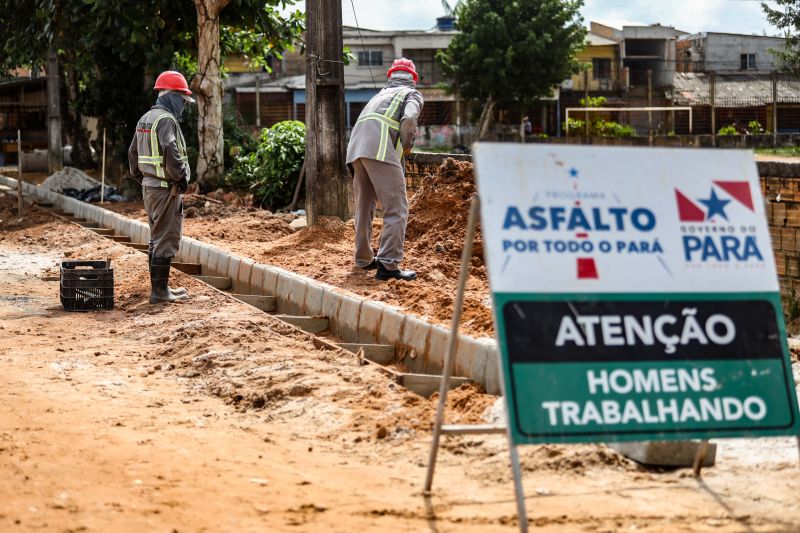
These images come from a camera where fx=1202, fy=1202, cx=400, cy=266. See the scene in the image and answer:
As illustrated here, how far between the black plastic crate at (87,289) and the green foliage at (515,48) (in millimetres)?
39731

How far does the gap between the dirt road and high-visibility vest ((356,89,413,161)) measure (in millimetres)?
1950

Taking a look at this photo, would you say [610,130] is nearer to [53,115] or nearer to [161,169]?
[53,115]

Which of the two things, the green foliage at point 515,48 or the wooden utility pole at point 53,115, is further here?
the green foliage at point 515,48

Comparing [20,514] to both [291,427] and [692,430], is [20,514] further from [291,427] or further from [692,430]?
[692,430]

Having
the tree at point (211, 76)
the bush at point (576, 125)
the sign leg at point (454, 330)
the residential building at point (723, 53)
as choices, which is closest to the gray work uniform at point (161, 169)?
the sign leg at point (454, 330)

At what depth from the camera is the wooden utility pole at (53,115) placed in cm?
2794

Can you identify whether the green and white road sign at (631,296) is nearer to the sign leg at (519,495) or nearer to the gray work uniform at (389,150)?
the sign leg at (519,495)

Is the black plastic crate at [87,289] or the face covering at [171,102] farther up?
the face covering at [171,102]

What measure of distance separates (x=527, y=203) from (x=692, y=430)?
1.18 metres

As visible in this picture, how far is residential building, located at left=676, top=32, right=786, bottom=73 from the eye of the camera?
61.6 meters

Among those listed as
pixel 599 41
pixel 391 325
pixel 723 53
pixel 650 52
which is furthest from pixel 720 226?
pixel 723 53

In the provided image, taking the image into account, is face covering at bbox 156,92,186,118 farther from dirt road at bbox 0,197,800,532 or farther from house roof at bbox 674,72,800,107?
house roof at bbox 674,72,800,107

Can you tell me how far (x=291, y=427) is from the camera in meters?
6.96

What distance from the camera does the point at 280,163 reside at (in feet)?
59.6
